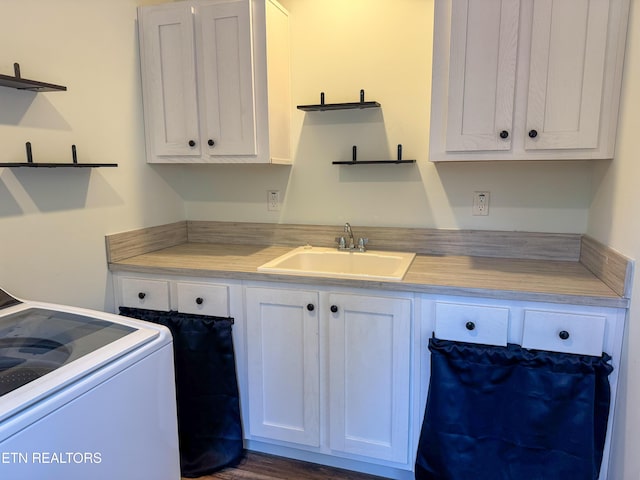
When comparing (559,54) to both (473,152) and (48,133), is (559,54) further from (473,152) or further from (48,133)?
(48,133)

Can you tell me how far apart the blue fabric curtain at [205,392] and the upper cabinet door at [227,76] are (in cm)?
86

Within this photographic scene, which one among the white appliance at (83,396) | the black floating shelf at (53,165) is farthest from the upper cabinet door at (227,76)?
the white appliance at (83,396)

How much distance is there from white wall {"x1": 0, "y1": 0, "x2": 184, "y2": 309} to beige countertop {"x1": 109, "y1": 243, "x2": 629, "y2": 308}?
0.23m

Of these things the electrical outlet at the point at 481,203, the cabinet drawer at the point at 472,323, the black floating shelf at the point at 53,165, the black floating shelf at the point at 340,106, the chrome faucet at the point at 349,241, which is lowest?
the cabinet drawer at the point at 472,323

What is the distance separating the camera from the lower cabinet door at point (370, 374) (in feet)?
5.61

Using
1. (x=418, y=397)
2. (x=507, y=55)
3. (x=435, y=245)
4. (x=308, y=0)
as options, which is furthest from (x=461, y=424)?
(x=308, y=0)

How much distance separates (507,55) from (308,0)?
1.10 metres

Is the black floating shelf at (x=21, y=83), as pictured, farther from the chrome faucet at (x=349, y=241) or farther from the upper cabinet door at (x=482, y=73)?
the upper cabinet door at (x=482, y=73)

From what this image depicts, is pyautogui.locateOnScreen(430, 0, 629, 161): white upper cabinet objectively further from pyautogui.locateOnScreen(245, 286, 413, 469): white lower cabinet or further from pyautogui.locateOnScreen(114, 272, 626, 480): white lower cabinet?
pyautogui.locateOnScreen(245, 286, 413, 469): white lower cabinet

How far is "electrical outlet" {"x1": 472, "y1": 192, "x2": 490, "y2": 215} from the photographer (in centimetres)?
209

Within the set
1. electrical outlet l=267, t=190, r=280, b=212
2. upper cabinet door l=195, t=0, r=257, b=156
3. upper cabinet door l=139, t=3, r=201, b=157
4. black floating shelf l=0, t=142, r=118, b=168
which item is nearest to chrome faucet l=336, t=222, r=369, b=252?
electrical outlet l=267, t=190, r=280, b=212

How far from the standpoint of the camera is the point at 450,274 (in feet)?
5.79

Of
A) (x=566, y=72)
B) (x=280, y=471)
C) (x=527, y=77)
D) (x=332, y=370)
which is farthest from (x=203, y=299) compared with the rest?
(x=566, y=72)

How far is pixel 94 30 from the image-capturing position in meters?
1.91
